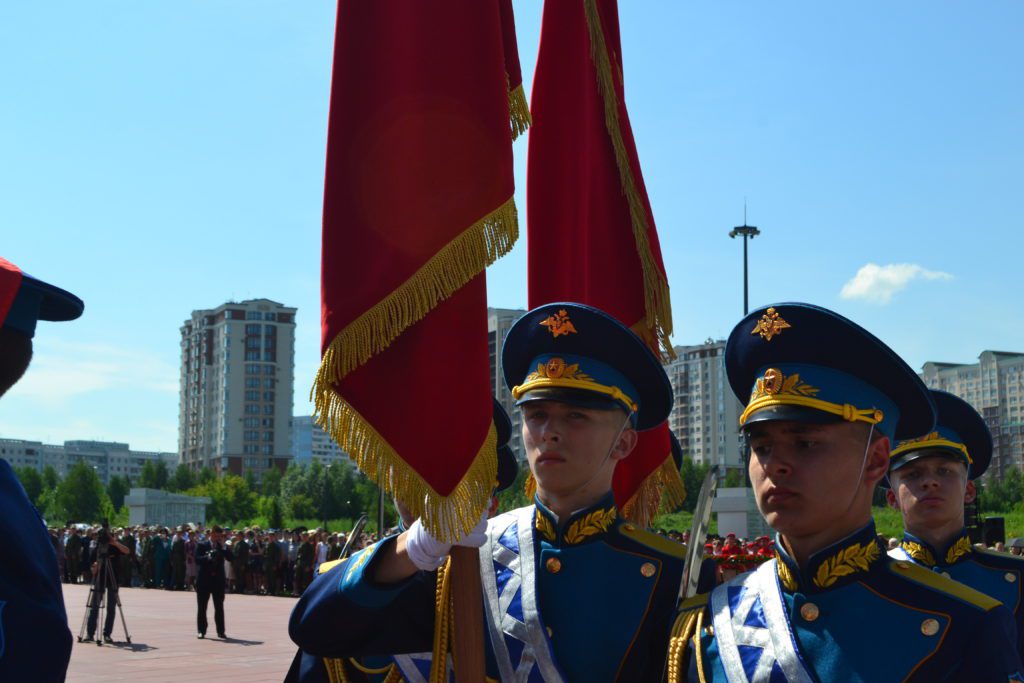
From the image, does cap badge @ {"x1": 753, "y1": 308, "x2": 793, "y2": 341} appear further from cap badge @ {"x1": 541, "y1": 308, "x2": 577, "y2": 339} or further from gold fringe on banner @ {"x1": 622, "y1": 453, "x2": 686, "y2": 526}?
gold fringe on banner @ {"x1": 622, "y1": 453, "x2": 686, "y2": 526}

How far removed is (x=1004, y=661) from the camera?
250cm

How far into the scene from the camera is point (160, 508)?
187ft

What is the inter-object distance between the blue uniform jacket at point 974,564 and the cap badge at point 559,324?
227cm

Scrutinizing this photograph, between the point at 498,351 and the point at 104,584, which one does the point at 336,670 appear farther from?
the point at 498,351

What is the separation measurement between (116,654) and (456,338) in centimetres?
1246

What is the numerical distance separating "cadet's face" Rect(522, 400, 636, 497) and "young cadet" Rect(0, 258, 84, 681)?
1501mm

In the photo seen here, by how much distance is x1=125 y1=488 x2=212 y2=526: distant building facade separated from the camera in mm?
54688

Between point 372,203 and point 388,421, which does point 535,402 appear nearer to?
point 388,421

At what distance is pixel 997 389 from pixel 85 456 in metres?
142

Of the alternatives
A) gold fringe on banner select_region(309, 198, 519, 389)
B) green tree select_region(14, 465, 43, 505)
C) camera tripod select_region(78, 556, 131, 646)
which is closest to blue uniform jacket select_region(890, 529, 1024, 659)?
gold fringe on banner select_region(309, 198, 519, 389)

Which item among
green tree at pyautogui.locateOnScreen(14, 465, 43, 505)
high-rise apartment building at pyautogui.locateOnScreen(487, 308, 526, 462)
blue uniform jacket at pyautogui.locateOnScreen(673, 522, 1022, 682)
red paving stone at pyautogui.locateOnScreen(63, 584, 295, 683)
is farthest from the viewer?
green tree at pyautogui.locateOnScreen(14, 465, 43, 505)

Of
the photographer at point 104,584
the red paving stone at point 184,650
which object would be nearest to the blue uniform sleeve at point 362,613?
the red paving stone at point 184,650

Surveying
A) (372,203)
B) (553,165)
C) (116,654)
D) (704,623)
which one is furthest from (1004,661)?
(116,654)

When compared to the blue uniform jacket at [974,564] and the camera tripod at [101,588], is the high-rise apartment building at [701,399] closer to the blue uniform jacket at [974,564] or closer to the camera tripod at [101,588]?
the camera tripod at [101,588]
